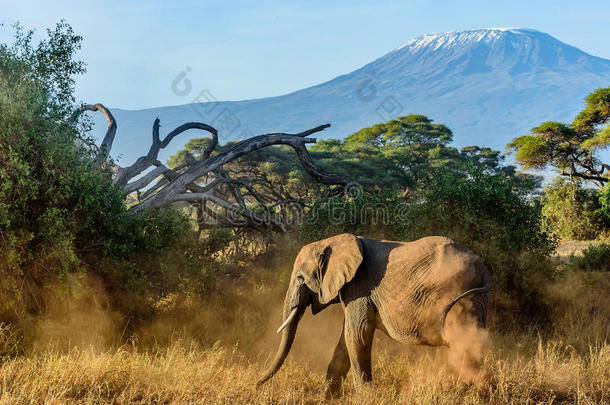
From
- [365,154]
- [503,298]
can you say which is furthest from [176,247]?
[365,154]

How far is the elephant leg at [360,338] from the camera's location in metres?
6.64

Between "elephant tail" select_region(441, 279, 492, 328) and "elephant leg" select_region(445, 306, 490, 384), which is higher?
"elephant tail" select_region(441, 279, 492, 328)

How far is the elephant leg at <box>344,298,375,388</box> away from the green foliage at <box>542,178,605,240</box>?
17866 millimetres

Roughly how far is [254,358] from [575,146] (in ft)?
75.3

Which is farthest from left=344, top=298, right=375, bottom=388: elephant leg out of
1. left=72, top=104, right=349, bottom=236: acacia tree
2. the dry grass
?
left=72, top=104, right=349, bottom=236: acacia tree

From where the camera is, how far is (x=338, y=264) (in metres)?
6.78

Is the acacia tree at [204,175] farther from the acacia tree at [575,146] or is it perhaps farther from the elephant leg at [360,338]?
the acacia tree at [575,146]

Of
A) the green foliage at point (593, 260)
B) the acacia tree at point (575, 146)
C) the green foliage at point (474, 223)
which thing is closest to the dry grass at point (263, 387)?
the green foliage at point (474, 223)

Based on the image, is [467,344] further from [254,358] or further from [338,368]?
[254,358]

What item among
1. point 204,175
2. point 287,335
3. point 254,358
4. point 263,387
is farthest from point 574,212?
point 263,387

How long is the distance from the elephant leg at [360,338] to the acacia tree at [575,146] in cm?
2226

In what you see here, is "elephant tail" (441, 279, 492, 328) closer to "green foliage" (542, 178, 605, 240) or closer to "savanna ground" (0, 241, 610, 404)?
"savanna ground" (0, 241, 610, 404)

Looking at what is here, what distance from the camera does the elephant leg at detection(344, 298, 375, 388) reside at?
6.64 m

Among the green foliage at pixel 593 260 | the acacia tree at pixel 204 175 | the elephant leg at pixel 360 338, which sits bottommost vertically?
the green foliage at pixel 593 260
